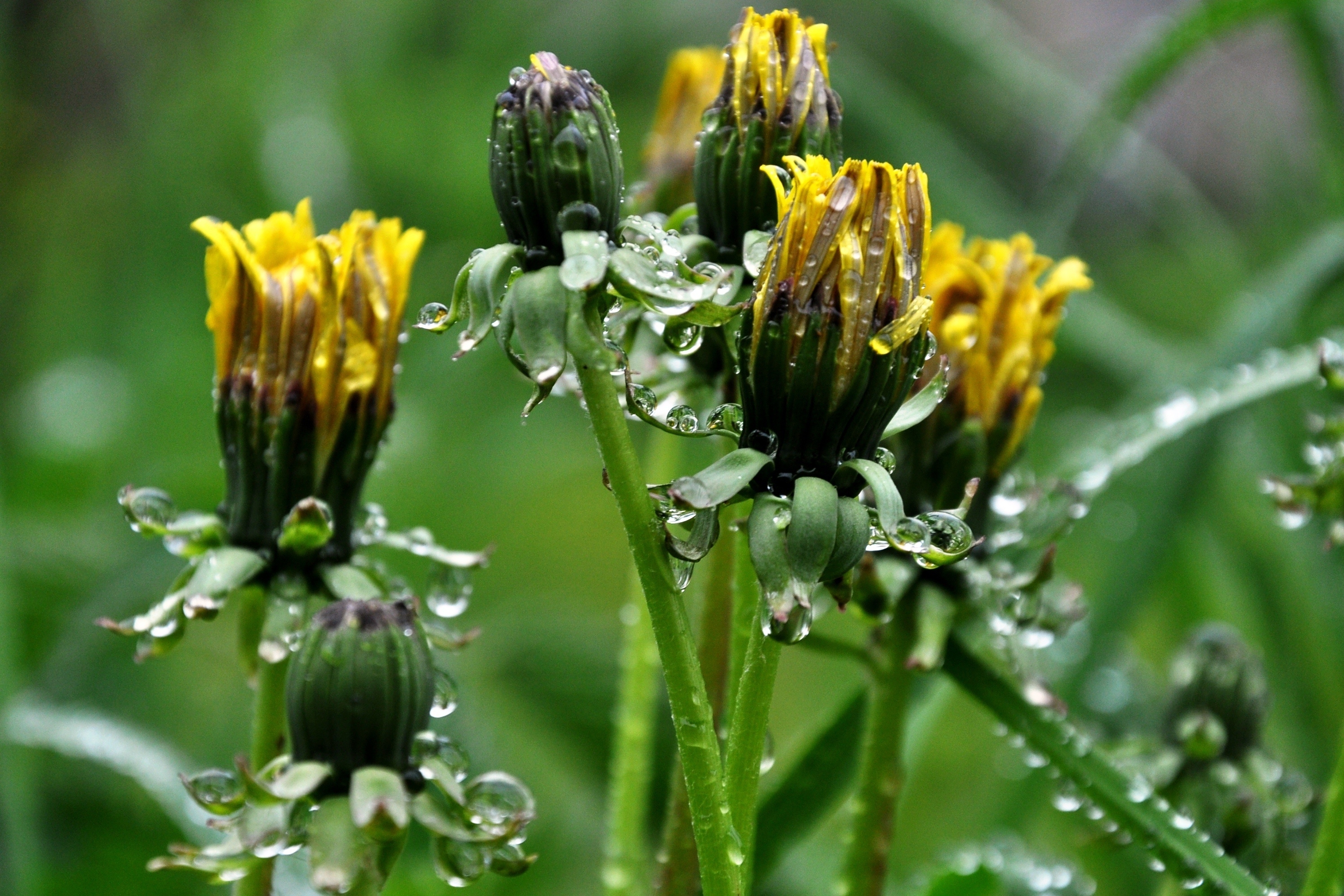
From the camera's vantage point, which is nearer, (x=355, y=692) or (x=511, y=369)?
(x=355, y=692)

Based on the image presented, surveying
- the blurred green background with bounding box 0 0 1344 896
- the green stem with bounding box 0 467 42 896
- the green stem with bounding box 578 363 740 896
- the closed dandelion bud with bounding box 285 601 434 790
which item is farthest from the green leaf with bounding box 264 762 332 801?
the green stem with bounding box 0 467 42 896

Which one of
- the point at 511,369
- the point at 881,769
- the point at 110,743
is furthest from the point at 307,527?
the point at 511,369

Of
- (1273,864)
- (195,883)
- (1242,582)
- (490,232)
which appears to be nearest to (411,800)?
(1273,864)

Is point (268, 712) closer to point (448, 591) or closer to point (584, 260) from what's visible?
point (448, 591)

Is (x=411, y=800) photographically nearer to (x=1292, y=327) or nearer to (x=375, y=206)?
(x=1292, y=327)

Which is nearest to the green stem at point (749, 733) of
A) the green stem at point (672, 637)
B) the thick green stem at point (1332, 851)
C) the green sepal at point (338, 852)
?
the green stem at point (672, 637)

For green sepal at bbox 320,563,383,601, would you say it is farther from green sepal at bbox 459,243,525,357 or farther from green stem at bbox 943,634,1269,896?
green stem at bbox 943,634,1269,896
